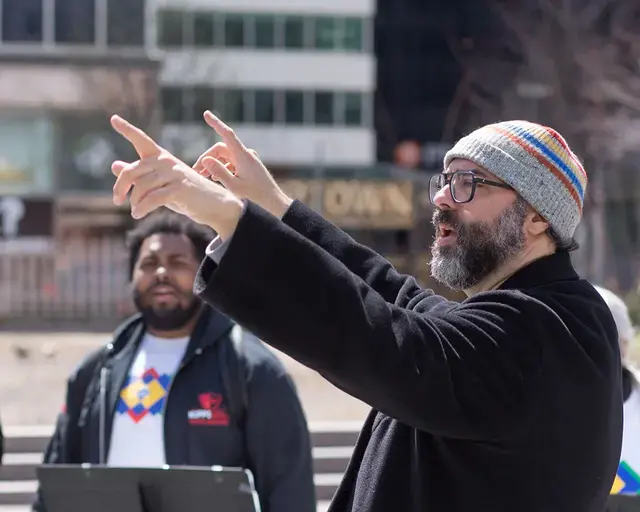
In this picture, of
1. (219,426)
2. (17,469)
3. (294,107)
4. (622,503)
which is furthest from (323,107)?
(622,503)

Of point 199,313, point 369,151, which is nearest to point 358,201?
point 369,151

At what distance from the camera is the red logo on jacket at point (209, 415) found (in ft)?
12.5

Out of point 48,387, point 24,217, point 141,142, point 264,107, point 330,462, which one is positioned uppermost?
point 141,142

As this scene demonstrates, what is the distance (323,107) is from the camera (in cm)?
3722

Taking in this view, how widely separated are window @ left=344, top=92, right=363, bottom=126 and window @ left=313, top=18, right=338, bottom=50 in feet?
6.00

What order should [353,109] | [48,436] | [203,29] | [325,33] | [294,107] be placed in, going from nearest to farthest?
[48,436] < [203,29] < [325,33] < [294,107] < [353,109]

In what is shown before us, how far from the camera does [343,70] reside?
3712 centimetres

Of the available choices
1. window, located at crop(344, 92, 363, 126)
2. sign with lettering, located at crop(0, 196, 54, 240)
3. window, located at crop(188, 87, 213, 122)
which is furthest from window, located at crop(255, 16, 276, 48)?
sign with lettering, located at crop(0, 196, 54, 240)

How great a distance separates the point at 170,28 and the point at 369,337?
32248 mm

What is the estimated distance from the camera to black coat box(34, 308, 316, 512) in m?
3.79

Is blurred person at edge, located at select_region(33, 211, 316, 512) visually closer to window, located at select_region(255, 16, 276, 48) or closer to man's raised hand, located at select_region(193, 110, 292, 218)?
man's raised hand, located at select_region(193, 110, 292, 218)

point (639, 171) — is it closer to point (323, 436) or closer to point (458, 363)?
point (323, 436)

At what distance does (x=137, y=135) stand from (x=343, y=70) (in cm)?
3582

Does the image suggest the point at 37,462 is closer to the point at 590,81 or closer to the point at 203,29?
the point at 590,81
